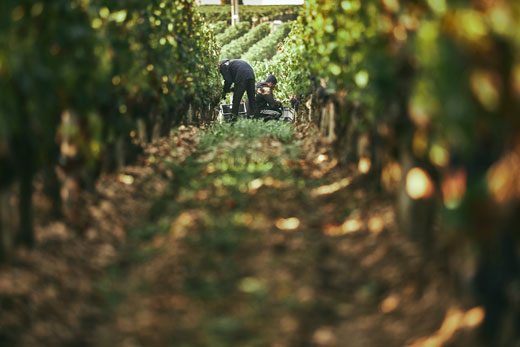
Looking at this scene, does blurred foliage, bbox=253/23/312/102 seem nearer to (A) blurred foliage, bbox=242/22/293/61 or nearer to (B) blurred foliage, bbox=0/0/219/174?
(B) blurred foliage, bbox=0/0/219/174

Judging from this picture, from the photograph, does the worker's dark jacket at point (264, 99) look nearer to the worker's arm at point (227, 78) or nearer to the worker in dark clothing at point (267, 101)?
the worker in dark clothing at point (267, 101)

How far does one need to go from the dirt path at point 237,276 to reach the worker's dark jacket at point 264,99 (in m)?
10.3

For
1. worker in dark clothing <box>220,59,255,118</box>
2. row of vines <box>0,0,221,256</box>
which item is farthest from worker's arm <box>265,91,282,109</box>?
row of vines <box>0,0,221,256</box>

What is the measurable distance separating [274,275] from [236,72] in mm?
12805

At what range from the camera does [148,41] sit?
9070mm

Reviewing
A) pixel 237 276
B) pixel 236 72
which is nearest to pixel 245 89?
pixel 236 72

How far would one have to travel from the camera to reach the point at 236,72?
1703cm

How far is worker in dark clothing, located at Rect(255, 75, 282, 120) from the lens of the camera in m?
17.4

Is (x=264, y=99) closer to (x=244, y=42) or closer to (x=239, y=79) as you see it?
(x=239, y=79)

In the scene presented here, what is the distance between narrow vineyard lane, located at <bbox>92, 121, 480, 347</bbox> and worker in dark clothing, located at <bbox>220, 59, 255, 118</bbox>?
31.6ft

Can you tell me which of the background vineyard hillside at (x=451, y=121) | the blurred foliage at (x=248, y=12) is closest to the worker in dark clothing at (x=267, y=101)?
the background vineyard hillside at (x=451, y=121)

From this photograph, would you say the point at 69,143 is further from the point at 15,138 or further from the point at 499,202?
the point at 499,202

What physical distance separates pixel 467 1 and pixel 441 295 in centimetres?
179

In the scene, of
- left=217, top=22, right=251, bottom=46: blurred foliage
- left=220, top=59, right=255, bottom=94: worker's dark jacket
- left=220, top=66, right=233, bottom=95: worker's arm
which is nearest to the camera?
left=220, top=59, right=255, bottom=94: worker's dark jacket
